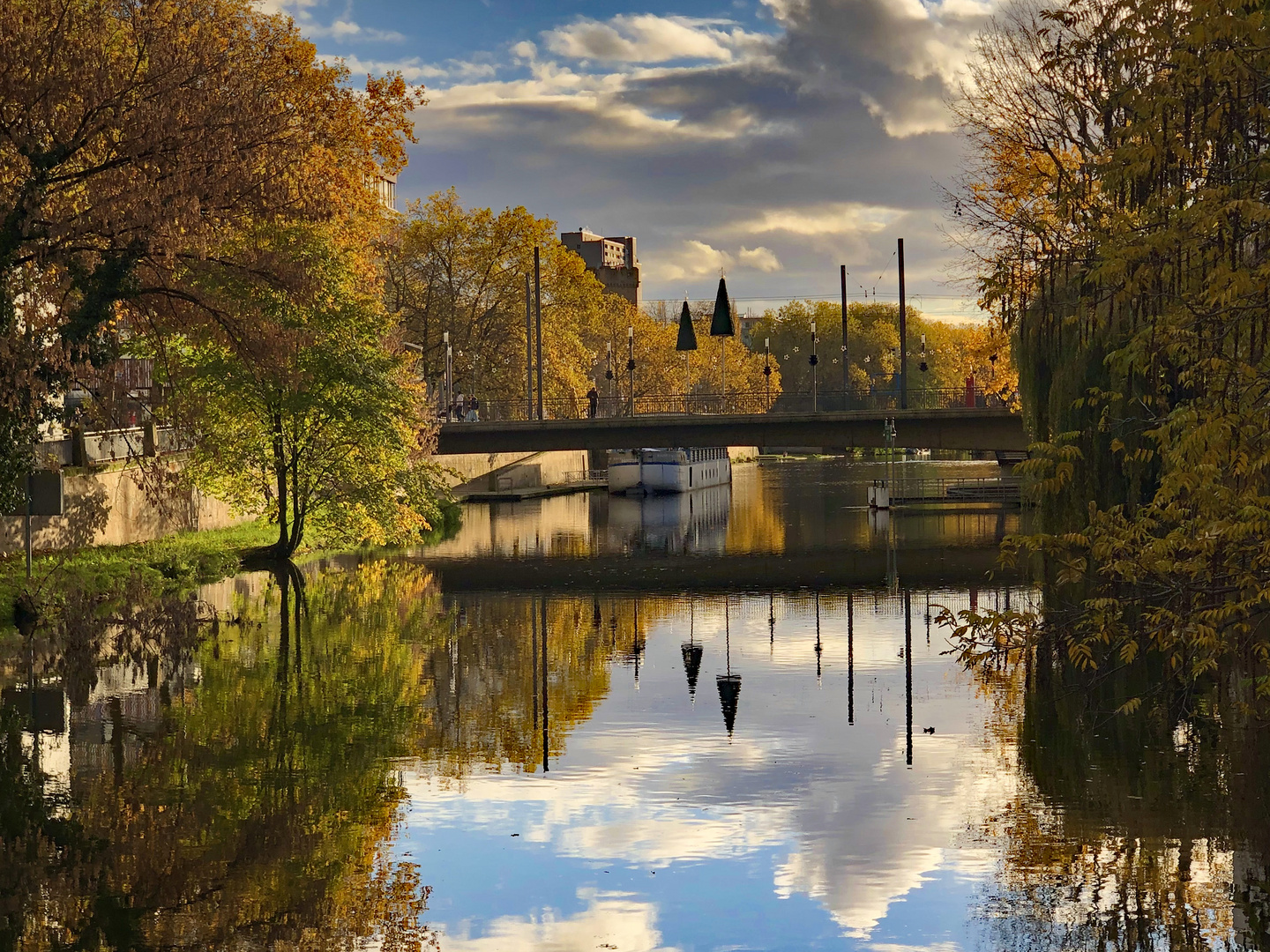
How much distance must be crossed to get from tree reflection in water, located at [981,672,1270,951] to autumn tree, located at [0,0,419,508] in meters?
15.2

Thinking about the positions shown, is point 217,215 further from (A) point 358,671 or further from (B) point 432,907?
(B) point 432,907

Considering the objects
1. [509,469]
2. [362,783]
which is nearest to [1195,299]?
[362,783]

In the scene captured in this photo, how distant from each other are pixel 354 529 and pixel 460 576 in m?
3.62

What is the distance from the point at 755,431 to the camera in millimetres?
56406

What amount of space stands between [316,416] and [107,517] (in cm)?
656

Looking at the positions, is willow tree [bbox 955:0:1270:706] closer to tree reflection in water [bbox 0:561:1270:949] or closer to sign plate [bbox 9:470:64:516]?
tree reflection in water [bbox 0:561:1270:949]

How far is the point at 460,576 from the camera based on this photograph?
3938 cm

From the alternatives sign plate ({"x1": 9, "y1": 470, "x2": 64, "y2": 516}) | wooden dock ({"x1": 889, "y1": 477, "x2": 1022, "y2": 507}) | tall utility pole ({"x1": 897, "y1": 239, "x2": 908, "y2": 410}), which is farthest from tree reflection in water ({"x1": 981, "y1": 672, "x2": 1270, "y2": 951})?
wooden dock ({"x1": 889, "y1": 477, "x2": 1022, "y2": 507})

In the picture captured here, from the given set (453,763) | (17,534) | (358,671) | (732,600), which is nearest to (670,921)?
(453,763)

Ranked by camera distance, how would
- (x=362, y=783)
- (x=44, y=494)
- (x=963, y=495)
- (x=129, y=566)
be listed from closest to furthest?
(x=362, y=783) → (x=44, y=494) → (x=129, y=566) → (x=963, y=495)

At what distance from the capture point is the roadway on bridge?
177ft

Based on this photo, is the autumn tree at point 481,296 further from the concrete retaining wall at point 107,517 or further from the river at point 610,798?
the river at point 610,798

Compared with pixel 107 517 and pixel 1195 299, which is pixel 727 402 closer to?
pixel 107 517

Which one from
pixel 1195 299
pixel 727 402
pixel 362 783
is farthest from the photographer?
pixel 727 402
